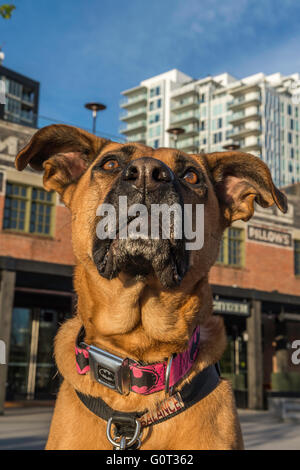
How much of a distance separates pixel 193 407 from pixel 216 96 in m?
93.1

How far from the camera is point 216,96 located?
91250 mm

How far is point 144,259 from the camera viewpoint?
271 centimetres

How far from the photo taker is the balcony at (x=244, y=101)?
8542 cm

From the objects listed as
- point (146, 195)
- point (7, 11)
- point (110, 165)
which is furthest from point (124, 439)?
point (7, 11)

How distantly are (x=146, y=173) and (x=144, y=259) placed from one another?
462mm

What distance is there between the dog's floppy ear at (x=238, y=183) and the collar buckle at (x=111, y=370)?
5.10 feet

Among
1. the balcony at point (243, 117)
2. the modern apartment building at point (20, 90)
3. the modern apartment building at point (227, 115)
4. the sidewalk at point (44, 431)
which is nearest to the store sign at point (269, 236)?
the sidewalk at point (44, 431)

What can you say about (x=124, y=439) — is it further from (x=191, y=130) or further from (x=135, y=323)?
(x=191, y=130)

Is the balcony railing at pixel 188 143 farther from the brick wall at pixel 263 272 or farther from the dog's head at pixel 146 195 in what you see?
the dog's head at pixel 146 195

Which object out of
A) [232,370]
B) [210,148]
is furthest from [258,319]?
[210,148]

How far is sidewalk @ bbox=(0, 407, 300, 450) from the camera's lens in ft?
27.4

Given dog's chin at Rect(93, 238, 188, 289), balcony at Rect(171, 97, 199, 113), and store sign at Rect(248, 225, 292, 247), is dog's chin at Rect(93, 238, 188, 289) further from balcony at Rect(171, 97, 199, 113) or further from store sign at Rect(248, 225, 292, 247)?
balcony at Rect(171, 97, 199, 113)

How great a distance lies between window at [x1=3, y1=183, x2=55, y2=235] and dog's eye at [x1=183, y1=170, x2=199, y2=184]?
12.1 meters
